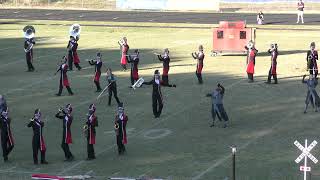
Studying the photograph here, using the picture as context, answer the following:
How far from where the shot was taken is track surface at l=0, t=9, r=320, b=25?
66.1 m

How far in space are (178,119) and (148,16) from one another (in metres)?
45.7

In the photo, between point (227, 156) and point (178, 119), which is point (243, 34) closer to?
point (178, 119)

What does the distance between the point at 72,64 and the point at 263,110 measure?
1420 cm

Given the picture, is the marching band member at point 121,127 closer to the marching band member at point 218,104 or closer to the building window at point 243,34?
the marching band member at point 218,104

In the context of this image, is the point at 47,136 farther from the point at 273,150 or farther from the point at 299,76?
the point at 299,76

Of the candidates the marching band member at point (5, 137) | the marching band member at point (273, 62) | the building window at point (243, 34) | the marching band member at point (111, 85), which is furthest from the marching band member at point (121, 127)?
the building window at point (243, 34)

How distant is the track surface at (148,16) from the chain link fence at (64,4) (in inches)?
219

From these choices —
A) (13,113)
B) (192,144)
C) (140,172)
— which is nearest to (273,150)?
(192,144)

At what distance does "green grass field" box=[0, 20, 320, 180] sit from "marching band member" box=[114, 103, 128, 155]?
31cm

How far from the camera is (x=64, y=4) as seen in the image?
287 feet

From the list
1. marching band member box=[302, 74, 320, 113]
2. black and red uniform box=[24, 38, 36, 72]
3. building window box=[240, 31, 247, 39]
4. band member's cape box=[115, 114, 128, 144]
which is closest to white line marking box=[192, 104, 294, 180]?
marching band member box=[302, 74, 320, 113]

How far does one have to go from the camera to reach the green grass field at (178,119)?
71.3 feet

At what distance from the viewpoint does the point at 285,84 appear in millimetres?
34125

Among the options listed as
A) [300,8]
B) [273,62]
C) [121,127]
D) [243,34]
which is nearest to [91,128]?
[121,127]
